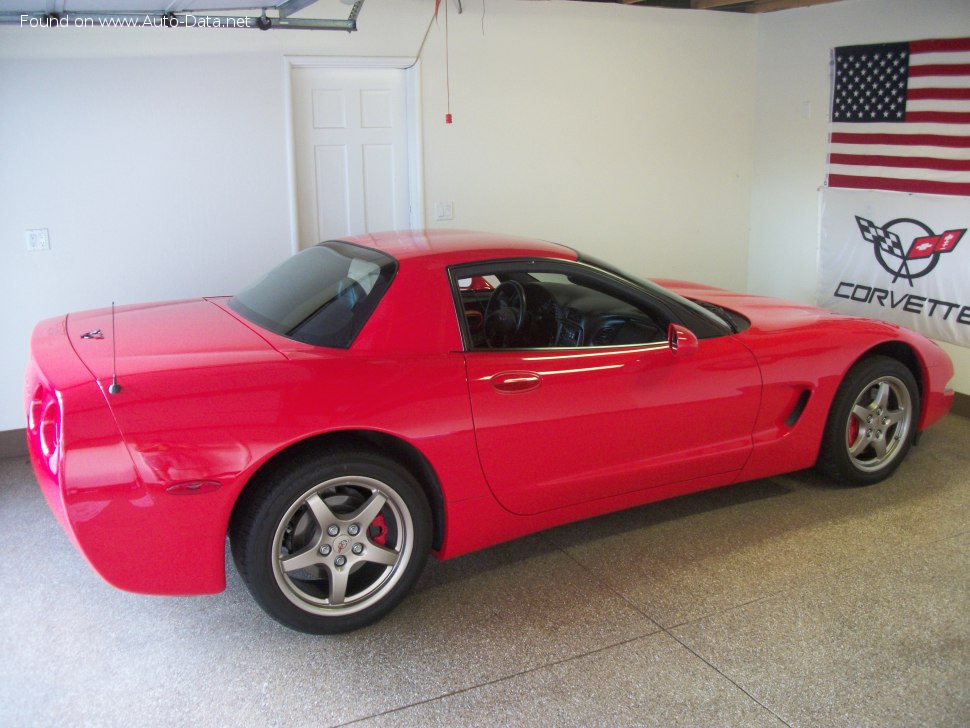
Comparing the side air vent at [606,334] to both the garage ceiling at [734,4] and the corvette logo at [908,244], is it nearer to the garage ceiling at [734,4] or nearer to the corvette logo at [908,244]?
the corvette logo at [908,244]

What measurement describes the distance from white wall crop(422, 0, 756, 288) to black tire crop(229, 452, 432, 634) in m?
3.57

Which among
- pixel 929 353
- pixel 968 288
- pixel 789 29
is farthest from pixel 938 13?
pixel 929 353

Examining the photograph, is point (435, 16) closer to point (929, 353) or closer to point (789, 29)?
point (789, 29)

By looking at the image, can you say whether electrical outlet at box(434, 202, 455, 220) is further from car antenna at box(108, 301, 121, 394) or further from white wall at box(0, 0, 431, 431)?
car antenna at box(108, 301, 121, 394)

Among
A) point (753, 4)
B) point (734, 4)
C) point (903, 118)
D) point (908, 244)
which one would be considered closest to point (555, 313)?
point (908, 244)

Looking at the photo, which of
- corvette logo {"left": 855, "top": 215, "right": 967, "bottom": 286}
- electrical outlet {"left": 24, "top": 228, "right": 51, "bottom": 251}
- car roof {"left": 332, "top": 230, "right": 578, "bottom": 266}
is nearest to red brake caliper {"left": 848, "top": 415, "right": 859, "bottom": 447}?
car roof {"left": 332, "top": 230, "right": 578, "bottom": 266}

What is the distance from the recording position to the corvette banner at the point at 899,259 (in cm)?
596

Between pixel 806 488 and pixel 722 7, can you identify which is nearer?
pixel 806 488

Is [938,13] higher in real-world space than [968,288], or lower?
higher

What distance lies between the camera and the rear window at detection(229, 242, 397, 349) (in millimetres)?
3293

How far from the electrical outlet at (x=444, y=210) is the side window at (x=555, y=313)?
2.35 metres

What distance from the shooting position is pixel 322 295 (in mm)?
3475

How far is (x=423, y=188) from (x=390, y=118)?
56cm

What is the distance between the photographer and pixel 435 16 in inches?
237
